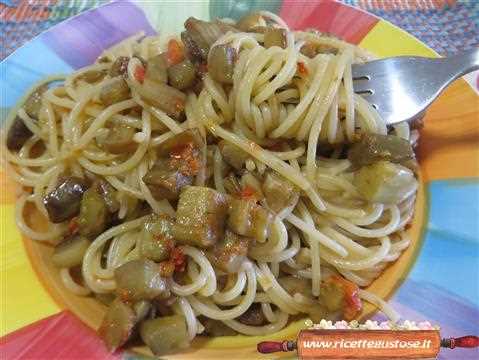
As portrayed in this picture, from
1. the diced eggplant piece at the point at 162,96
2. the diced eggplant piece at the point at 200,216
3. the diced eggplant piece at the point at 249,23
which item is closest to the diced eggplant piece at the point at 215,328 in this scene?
the diced eggplant piece at the point at 200,216

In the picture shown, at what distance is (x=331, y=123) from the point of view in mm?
2949

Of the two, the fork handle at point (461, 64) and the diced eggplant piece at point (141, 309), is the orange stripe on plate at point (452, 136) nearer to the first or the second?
the fork handle at point (461, 64)

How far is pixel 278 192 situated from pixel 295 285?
565 millimetres

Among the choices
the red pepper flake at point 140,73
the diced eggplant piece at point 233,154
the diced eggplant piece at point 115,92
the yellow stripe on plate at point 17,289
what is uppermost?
the red pepper flake at point 140,73

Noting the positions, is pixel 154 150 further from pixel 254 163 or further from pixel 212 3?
pixel 212 3

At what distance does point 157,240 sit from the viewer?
2.82 meters

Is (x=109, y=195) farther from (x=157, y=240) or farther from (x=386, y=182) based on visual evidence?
(x=386, y=182)

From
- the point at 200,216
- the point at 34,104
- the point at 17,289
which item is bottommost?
the point at 17,289

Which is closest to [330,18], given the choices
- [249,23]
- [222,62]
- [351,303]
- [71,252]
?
[249,23]

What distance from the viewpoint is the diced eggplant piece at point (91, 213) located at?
10.0 feet

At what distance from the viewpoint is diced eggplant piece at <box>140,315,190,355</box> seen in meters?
2.63

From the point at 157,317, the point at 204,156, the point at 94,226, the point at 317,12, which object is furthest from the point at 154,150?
the point at 317,12

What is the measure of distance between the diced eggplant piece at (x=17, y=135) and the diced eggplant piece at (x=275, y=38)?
1.67 m

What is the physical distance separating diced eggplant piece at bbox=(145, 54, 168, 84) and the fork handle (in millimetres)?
1674
